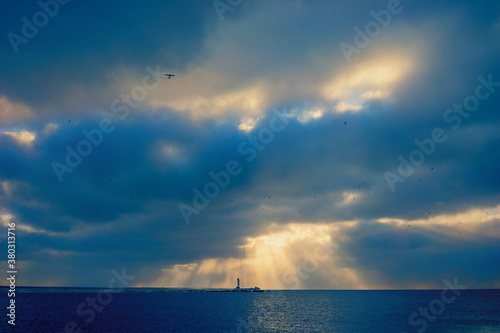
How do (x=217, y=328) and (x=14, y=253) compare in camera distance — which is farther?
(x=217, y=328)

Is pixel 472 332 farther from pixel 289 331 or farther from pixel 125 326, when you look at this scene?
pixel 125 326

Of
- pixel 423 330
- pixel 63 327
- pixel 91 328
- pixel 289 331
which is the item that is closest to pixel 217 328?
pixel 289 331

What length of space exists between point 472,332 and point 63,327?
3734 inches

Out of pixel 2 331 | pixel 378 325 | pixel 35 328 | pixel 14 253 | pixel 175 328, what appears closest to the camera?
pixel 14 253

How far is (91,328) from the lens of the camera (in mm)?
79812

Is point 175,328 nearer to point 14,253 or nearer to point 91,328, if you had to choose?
point 91,328

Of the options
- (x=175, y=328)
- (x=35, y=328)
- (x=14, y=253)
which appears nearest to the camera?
(x=14, y=253)

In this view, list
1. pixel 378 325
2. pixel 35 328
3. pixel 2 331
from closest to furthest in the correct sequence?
pixel 2 331 < pixel 35 328 < pixel 378 325

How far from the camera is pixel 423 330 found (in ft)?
266

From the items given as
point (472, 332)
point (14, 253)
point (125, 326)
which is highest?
point (14, 253)

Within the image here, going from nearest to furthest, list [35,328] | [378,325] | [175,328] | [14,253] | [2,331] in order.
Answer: [14,253] → [2,331] → [35,328] → [175,328] → [378,325]

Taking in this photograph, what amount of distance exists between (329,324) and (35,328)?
73096 mm

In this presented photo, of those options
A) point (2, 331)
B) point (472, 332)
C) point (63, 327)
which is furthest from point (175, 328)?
point (472, 332)

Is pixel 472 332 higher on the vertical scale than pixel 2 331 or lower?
lower
